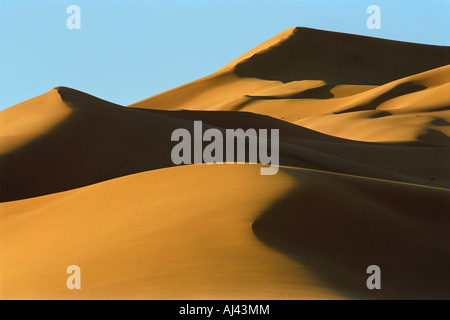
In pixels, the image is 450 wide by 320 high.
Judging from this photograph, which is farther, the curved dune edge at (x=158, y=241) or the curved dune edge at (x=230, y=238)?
the curved dune edge at (x=230, y=238)

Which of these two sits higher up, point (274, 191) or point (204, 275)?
point (274, 191)

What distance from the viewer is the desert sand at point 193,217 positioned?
862cm

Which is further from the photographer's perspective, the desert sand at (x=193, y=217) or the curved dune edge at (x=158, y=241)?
the desert sand at (x=193, y=217)

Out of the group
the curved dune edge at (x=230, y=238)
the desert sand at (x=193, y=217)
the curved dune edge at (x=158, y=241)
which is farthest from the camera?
the desert sand at (x=193, y=217)

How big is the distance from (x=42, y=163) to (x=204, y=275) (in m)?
11.3

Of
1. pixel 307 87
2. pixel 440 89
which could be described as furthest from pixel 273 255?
pixel 307 87

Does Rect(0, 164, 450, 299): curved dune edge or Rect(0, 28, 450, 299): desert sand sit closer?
Rect(0, 164, 450, 299): curved dune edge

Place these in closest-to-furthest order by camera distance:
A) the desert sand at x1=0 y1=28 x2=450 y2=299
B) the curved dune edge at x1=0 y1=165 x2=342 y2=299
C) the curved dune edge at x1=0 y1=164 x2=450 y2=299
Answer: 1. the curved dune edge at x1=0 y1=165 x2=342 y2=299
2. the curved dune edge at x1=0 y1=164 x2=450 y2=299
3. the desert sand at x1=0 y1=28 x2=450 y2=299

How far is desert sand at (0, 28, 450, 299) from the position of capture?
862 centimetres

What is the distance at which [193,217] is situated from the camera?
1074 centimetres

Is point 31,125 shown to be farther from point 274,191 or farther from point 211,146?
point 274,191

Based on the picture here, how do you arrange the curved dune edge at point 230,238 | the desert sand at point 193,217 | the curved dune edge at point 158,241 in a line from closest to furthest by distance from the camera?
the curved dune edge at point 158,241 < the curved dune edge at point 230,238 < the desert sand at point 193,217

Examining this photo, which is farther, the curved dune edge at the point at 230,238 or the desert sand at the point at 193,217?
the desert sand at the point at 193,217
